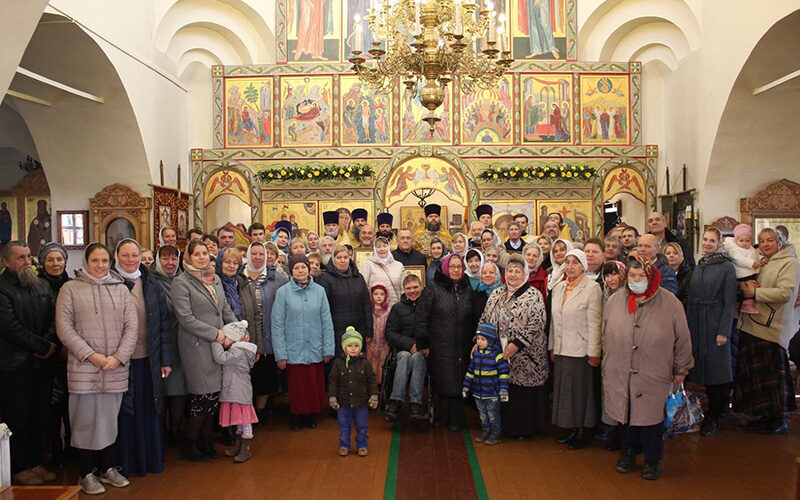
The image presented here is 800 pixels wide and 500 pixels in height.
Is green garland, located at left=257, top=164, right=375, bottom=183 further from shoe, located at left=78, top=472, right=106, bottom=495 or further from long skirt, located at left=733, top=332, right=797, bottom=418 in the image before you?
shoe, located at left=78, top=472, right=106, bottom=495

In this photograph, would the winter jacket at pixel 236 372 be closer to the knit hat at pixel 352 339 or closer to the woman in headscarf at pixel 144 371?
the woman in headscarf at pixel 144 371

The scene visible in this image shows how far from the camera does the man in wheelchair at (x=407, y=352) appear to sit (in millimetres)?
6809

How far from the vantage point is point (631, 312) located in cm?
544

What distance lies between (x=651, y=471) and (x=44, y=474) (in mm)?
4776

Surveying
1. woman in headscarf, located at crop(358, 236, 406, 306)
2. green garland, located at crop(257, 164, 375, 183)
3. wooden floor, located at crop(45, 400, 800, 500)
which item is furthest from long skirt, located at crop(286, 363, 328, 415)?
green garland, located at crop(257, 164, 375, 183)

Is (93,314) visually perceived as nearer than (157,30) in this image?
Yes

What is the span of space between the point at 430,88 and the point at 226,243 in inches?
125

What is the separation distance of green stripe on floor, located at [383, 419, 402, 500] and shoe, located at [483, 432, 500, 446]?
2.71 feet

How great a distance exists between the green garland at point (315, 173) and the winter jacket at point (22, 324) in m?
8.76

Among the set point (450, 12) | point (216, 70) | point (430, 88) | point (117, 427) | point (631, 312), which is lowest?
point (117, 427)

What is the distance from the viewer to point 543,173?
14.0 m

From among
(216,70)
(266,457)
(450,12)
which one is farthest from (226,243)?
(216,70)

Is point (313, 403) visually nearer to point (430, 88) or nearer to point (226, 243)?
point (226, 243)

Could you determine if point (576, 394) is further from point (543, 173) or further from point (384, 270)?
point (543, 173)
